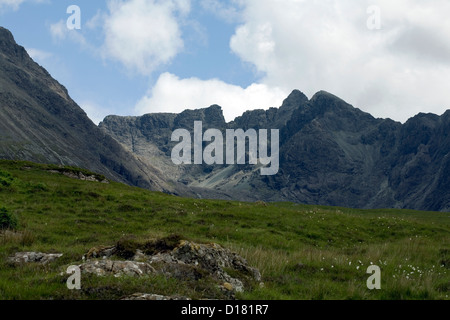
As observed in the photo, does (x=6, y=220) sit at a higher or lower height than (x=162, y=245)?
higher

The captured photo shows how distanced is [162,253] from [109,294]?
4.56m

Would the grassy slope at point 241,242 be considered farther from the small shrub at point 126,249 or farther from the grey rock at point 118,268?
the small shrub at point 126,249

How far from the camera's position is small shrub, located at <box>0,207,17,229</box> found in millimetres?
22188

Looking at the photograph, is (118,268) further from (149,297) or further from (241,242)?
(241,242)

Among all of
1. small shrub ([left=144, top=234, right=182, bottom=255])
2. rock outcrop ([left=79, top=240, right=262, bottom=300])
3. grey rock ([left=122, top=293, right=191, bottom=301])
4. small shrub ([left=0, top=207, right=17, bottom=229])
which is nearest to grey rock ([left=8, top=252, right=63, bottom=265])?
rock outcrop ([left=79, top=240, right=262, bottom=300])

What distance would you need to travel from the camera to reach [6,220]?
22.4m

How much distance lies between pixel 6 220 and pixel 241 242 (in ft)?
46.8

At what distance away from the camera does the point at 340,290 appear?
1290cm

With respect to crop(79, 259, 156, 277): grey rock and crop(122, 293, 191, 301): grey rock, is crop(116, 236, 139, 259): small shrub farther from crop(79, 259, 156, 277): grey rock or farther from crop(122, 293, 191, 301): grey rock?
crop(122, 293, 191, 301): grey rock

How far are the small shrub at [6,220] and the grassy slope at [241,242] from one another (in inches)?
23.5

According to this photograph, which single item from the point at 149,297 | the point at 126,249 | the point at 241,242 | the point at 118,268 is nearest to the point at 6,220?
the point at 126,249
